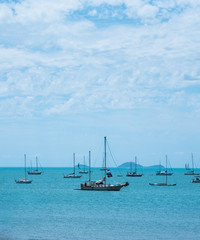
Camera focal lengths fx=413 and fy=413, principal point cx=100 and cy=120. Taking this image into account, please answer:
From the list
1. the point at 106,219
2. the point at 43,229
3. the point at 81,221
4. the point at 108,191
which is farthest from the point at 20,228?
the point at 108,191

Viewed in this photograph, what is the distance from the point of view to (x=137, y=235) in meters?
43.6

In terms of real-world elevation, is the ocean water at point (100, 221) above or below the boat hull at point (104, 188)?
below

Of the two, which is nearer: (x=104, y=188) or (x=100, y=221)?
(x=100, y=221)

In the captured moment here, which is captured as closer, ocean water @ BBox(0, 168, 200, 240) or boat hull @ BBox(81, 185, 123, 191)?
ocean water @ BBox(0, 168, 200, 240)

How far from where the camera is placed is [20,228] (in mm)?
47312

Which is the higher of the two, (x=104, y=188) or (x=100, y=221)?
(x=104, y=188)

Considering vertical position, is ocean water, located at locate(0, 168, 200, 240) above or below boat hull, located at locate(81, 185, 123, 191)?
below

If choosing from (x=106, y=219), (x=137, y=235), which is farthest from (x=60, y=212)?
(x=137, y=235)

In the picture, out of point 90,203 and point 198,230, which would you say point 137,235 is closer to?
point 198,230

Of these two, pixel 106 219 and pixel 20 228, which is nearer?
pixel 20 228

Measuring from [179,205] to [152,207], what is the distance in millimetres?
6633

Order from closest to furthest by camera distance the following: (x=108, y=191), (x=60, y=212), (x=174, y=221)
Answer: (x=174, y=221)
(x=60, y=212)
(x=108, y=191)

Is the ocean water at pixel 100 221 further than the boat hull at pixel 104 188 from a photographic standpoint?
No

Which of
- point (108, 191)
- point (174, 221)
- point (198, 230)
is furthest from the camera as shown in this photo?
point (108, 191)
